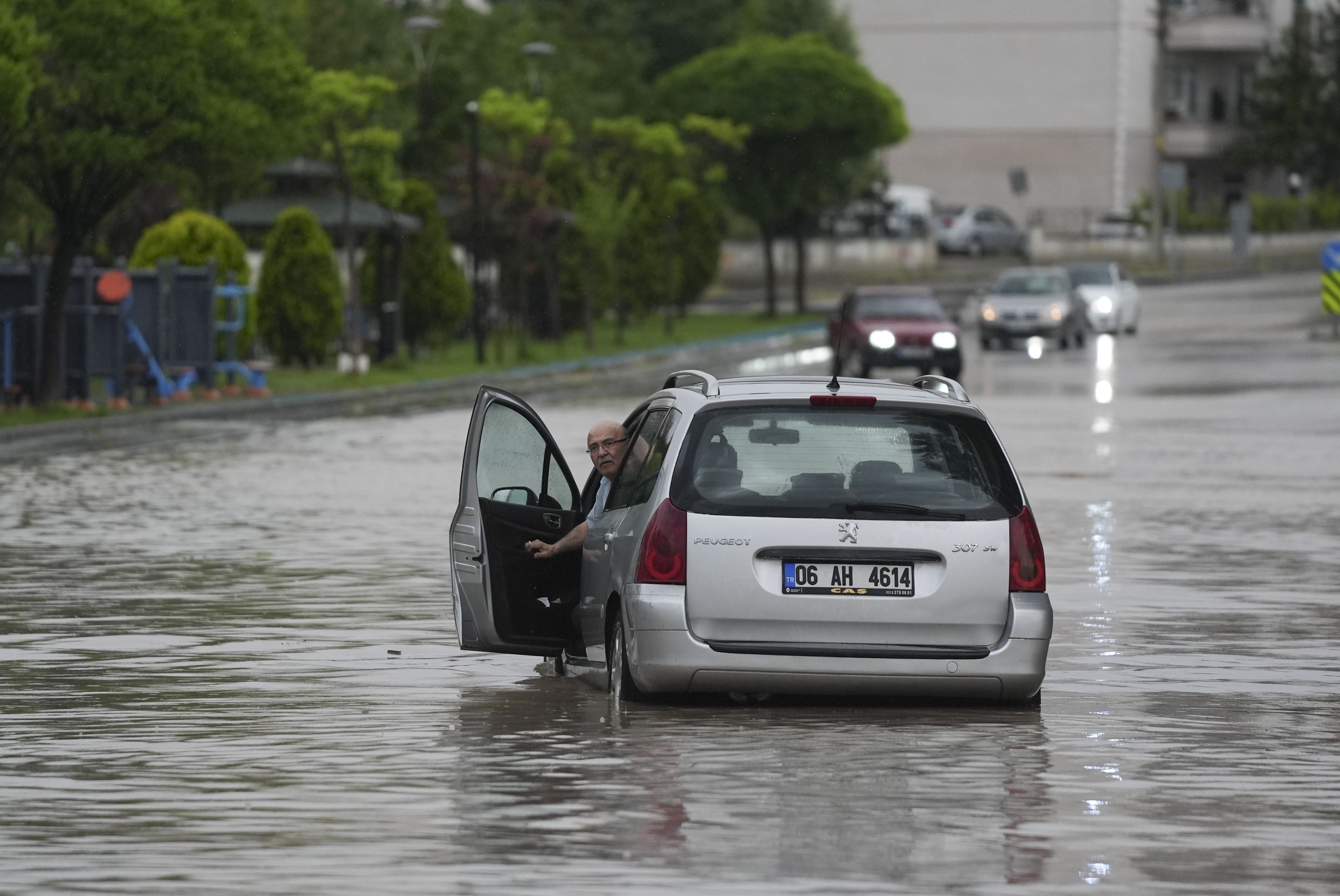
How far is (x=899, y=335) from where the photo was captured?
44.3 metres

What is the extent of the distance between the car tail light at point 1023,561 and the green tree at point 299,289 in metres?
35.7

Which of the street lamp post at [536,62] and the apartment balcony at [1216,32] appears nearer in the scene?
the street lamp post at [536,62]

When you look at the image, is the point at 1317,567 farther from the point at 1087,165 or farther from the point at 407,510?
the point at 1087,165

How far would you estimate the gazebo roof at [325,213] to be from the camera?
154 ft

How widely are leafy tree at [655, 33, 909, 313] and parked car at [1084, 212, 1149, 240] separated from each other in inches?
583

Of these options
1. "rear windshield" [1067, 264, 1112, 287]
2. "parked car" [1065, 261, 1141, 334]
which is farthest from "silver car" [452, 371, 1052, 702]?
→ "rear windshield" [1067, 264, 1112, 287]

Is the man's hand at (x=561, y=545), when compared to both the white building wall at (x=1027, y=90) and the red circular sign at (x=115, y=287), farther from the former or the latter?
the white building wall at (x=1027, y=90)

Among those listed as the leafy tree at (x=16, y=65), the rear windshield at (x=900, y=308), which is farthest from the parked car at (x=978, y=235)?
the leafy tree at (x=16, y=65)

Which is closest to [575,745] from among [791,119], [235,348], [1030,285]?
[235,348]

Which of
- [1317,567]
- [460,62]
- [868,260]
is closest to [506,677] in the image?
[1317,567]

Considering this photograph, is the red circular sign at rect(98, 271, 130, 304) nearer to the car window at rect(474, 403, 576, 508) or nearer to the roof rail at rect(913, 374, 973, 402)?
the car window at rect(474, 403, 576, 508)

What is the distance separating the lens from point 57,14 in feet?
105

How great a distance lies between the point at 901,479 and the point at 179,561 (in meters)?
7.56

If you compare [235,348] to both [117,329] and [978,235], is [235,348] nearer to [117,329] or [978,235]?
[117,329]
